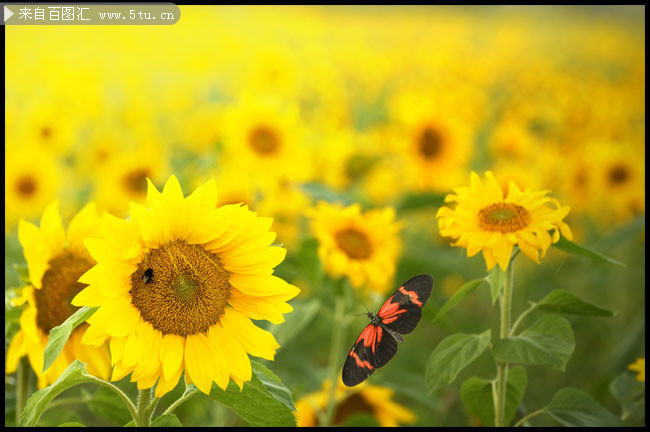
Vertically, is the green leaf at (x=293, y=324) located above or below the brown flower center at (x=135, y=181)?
below

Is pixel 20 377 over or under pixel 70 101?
under

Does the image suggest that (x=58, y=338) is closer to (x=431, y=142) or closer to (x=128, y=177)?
(x=128, y=177)

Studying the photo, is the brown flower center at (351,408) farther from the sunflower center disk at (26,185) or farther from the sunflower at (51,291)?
the sunflower center disk at (26,185)

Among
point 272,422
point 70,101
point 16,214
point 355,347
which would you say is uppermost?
point 70,101

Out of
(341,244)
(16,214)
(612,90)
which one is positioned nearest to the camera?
(341,244)

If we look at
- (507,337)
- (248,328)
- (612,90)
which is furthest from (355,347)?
(612,90)

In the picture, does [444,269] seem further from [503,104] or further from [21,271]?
[503,104]

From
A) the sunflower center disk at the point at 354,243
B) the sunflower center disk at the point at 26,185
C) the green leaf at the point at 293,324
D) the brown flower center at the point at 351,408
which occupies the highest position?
the sunflower center disk at the point at 26,185

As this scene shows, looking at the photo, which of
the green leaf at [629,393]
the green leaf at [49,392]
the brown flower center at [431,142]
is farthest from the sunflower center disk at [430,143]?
the green leaf at [49,392]
